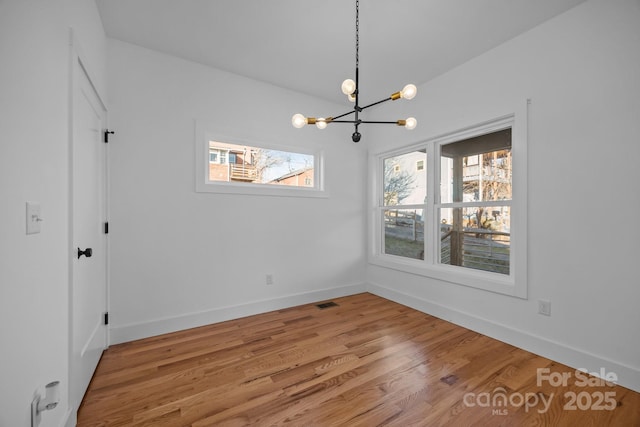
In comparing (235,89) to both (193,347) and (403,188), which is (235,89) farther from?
(193,347)

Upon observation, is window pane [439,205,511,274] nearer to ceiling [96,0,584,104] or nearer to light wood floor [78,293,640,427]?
light wood floor [78,293,640,427]

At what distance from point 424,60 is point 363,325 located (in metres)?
2.87

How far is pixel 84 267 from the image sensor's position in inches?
69.3

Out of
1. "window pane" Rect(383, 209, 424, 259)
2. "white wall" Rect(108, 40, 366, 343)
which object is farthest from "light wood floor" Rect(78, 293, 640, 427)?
"window pane" Rect(383, 209, 424, 259)

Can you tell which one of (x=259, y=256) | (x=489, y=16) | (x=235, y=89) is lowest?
(x=259, y=256)

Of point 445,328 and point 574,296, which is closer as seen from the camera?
point 574,296

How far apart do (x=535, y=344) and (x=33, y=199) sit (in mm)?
3437

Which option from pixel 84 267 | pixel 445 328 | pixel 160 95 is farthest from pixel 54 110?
pixel 445 328

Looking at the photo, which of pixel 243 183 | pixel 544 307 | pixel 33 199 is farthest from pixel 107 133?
pixel 544 307

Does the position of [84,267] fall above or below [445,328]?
above

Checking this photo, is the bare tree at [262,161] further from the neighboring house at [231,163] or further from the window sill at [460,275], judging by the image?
the window sill at [460,275]

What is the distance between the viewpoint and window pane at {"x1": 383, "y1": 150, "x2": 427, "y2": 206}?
3451 mm

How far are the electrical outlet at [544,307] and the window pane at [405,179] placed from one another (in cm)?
155

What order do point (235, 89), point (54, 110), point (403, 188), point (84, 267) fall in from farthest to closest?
1. point (403, 188)
2. point (235, 89)
3. point (84, 267)
4. point (54, 110)
